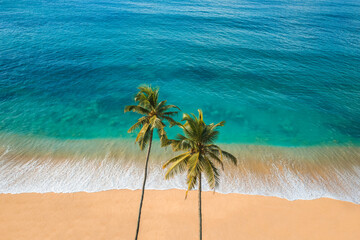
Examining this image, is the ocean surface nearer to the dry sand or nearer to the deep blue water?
the deep blue water

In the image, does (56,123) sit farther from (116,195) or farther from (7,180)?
(116,195)

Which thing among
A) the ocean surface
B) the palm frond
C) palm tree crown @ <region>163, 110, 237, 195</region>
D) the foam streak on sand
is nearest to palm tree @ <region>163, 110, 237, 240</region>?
palm tree crown @ <region>163, 110, 237, 195</region>

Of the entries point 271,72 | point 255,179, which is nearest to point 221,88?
point 271,72

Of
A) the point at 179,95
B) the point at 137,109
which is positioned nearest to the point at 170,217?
the point at 137,109

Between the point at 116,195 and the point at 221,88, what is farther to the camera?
the point at 221,88

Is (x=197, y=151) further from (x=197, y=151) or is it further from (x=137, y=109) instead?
(x=137, y=109)

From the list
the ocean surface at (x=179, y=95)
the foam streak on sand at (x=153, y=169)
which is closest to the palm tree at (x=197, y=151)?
the foam streak on sand at (x=153, y=169)
